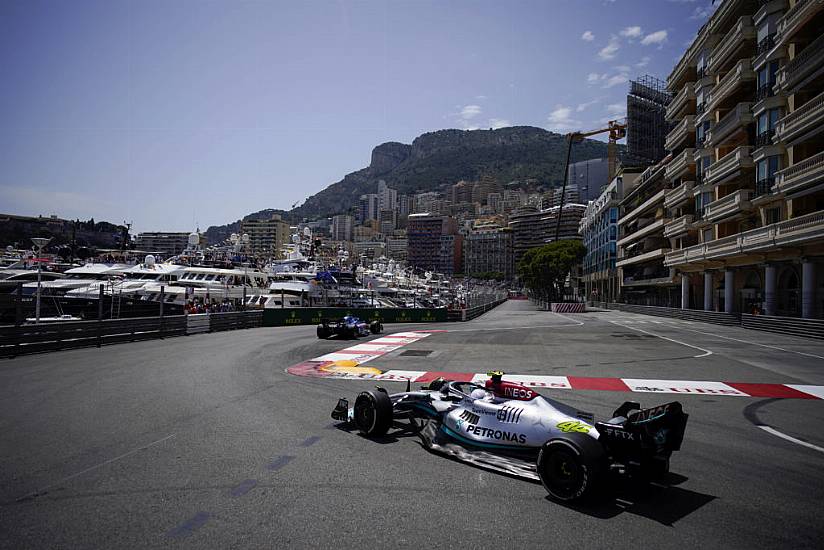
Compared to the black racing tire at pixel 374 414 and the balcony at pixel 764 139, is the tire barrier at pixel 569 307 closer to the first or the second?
the balcony at pixel 764 139

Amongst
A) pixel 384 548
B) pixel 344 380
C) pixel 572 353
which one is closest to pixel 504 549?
pixel 384 548

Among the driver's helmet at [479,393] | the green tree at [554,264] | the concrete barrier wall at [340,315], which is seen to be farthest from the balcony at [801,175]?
the green tree at [554,264]

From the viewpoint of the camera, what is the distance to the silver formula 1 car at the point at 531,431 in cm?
504

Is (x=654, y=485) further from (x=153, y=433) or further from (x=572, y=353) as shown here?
(x=572, y=353)

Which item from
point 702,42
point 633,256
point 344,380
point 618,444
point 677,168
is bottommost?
point 344,380

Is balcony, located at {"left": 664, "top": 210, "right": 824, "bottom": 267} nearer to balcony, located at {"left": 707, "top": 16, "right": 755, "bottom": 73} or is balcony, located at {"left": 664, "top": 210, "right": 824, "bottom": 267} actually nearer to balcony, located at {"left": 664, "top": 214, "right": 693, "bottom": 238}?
balcony, located at {"left": 664, "top": 214, "right": 693, "bottom": 238}

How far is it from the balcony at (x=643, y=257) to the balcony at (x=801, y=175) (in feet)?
99.1

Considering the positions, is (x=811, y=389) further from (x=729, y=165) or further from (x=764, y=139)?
(x=729, y=165)

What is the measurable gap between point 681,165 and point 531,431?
5232 centimetres

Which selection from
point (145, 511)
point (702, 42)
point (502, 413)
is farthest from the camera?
point (702, 42)

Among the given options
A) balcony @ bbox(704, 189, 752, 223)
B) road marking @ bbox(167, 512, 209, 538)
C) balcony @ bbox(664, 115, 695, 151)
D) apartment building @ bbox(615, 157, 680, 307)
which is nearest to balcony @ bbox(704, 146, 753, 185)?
balcony @ bbox(704, 189, 752, 223)

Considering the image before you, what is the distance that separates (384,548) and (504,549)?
97 centimetres

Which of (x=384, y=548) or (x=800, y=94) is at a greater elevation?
(x=800, y=94)

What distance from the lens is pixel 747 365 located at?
52.2 ft
